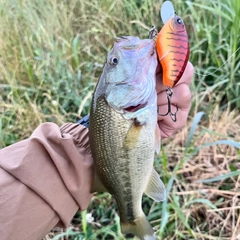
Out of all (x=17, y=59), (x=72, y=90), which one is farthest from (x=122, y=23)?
(x=17, y=59)

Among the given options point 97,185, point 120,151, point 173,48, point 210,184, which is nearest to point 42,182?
point 97,185

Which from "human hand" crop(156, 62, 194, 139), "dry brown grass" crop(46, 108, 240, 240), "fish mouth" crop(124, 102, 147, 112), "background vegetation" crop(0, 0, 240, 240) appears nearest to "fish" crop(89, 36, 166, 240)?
"fish mouth" crop(124, 102, 147, 112)

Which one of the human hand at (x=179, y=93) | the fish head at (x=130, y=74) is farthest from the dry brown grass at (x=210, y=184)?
the fish head at (x=130, y=74)

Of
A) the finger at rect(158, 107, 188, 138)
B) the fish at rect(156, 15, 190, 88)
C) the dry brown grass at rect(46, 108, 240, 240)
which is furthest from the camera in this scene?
the dry brown grass at rect(46, 108, 240, 240)

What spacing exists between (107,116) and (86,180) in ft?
1.06

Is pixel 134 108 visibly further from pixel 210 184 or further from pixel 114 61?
→ pixel 210 184

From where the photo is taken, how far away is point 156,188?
4.63 ft

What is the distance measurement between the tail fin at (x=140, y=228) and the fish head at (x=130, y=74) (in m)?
0.50

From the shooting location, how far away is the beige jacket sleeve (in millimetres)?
1299

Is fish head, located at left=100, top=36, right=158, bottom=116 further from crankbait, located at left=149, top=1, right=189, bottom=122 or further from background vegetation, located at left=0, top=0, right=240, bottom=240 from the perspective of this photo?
background vegetation, located at left=0, top=0, right=240, bottom=240

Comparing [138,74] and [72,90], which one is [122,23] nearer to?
[72,90]

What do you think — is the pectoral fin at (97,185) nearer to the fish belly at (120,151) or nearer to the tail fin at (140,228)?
the fish belly at (120,151)

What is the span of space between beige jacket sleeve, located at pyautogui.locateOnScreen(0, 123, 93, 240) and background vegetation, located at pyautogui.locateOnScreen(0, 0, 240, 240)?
590 millimetres

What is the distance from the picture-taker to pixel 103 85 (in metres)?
1.24
